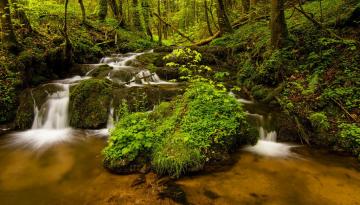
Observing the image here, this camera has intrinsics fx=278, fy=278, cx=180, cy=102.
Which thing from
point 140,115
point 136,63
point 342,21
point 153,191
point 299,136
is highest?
point 342,21

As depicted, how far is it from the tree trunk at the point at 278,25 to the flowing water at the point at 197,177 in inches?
123

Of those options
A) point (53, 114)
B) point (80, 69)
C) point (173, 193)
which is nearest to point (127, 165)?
point (173, 193)

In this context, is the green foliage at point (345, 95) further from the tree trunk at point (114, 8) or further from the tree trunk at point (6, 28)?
the tree trunk at point (114, 8)

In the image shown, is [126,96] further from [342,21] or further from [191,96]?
[342,21]

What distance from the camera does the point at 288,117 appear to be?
24.2ft

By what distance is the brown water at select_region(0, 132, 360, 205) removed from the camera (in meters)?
4.74

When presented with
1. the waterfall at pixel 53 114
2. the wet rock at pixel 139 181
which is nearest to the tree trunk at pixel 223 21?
the waterfall at pixel 53 114

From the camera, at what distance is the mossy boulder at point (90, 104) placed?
8266mm

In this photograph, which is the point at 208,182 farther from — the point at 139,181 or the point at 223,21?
the point at 223,21

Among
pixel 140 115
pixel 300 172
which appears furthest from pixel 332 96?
A: pixel 140 115

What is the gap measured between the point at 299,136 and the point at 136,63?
819 centimetres

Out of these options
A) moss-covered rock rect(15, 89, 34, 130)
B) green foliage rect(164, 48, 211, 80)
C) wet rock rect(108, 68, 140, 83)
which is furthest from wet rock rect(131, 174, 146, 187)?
wet rock rect(108, 68, 140, 83)

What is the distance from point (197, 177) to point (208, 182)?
258 mm

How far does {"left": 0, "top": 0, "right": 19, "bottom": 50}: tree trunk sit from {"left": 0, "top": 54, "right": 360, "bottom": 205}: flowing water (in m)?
3.64
